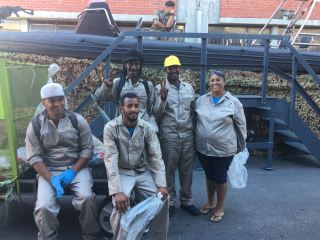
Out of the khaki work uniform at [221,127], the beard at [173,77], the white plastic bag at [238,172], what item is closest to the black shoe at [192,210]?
the white plastic bag at [238,172]

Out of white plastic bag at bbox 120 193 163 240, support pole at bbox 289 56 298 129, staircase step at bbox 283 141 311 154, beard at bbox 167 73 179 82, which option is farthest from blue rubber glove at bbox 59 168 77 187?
staircase step at bbox 283 141 311 154

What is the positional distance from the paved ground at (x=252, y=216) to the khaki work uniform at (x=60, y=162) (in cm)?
58

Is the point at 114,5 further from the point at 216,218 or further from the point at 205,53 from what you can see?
the point at 216,218

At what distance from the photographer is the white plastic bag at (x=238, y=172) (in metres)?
4.95

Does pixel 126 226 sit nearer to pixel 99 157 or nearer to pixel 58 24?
pixel 99 157

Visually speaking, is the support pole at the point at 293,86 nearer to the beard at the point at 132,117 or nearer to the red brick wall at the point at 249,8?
the beard at the point at 132,117

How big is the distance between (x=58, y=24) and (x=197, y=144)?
31.1 ft

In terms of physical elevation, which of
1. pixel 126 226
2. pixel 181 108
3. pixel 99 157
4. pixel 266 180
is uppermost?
pixel 181 108

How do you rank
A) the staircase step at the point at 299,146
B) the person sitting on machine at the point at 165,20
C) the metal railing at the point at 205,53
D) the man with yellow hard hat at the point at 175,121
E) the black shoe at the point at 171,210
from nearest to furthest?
the man with yellow hard hat at the point at 175,121 < the black shoe at the point at 171,210 < the metal railing at the point at 205,53 < the staircase step at the point at 299,146 < the person sitting on machine at the point at 165,20

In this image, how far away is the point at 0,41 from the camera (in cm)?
711

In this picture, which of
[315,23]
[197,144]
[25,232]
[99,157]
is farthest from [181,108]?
[315,23]

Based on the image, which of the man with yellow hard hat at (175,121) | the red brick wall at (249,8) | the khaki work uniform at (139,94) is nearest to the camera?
the khaki work uniform at (139,94)

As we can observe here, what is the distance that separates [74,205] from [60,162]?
17.2 inches

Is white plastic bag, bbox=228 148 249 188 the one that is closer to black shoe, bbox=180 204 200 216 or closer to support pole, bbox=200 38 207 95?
black shoe, bbox=180 204 200 216
